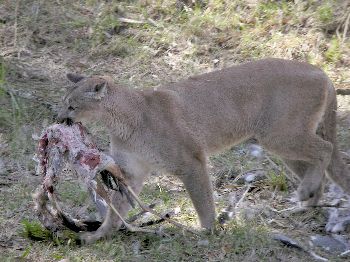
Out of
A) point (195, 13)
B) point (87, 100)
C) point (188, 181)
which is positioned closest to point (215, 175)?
point (188, 181)

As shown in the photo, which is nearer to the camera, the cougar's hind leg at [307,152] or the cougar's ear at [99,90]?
the cougar's ear at [99,90]

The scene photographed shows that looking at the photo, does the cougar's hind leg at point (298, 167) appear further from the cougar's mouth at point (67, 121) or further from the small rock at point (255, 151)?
the cougar's mouth at point (67, 121)

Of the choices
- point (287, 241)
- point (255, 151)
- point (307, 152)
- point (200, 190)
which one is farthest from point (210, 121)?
point (255, 151)

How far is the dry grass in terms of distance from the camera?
6.05 metres

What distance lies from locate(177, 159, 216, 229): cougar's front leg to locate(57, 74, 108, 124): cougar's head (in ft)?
2.54

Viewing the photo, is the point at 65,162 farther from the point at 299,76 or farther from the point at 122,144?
the point at 299,76

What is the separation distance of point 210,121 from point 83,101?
104 centimetres

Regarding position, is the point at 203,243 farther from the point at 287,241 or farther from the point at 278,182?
the point at 278,182

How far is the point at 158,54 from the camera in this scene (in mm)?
8406

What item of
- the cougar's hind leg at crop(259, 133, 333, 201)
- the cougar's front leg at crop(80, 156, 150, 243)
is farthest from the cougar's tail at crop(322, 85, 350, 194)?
the cougar's front leg at crop(80, 156, 150, 243)

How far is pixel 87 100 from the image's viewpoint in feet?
17.0

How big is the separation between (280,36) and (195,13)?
3.63ft

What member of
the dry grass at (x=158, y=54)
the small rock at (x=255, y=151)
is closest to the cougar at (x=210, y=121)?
the dry grass at (x=158, y=54)

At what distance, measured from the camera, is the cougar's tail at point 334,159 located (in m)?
5.84
